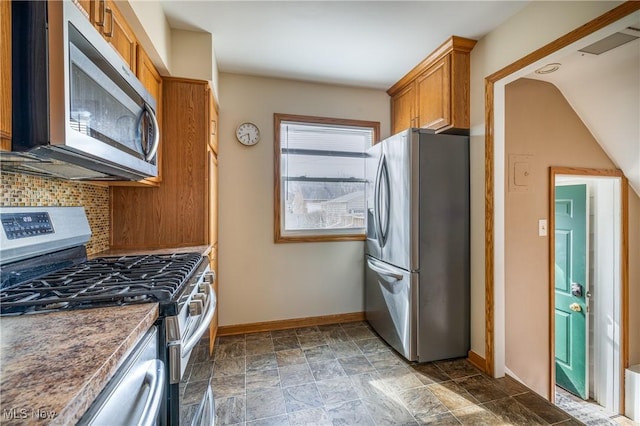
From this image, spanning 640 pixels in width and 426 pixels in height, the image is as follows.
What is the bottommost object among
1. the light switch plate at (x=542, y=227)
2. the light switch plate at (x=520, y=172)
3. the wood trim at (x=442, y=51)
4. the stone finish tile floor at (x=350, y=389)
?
the stone finish tile floor at (x=350, y=389)

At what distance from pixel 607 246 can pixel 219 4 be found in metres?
3.67

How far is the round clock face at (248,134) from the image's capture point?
2.67 meters

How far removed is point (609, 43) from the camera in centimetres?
185

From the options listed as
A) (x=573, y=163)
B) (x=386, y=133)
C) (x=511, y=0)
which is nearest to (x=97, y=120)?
(x=511, y=0)

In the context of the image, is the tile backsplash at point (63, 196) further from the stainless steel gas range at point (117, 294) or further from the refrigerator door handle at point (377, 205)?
the refrigerator door handle at point (377, 205)

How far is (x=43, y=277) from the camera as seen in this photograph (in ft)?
3.63

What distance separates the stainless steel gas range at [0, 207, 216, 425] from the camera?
2.11 feet

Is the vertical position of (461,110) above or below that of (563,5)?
below

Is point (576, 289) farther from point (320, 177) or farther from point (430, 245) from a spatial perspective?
point (320, 177)

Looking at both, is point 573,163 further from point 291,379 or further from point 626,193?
point 291,379

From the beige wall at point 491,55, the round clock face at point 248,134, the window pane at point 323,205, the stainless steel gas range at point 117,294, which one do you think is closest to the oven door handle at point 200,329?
the stainless steel gas range at point 117,294

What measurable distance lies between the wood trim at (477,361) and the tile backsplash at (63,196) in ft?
9.00

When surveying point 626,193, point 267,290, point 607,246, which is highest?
point 626,193

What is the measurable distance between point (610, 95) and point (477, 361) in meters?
2.32
